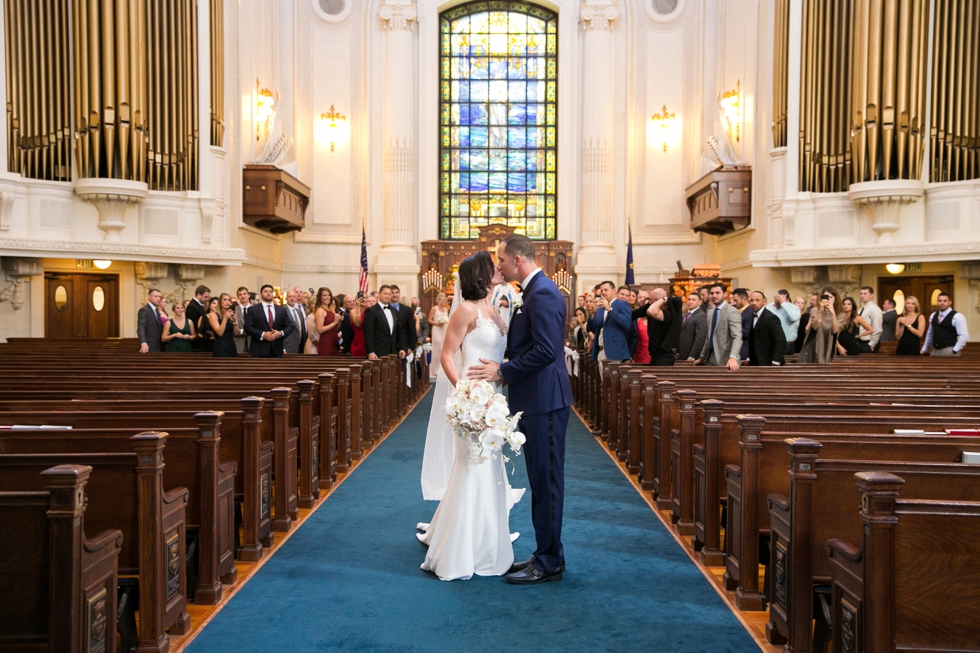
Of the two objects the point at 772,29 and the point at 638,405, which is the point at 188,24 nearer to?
the point at 772,29

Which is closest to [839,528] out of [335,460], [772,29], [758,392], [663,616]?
[663,616]

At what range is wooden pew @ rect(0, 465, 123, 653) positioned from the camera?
2.85m

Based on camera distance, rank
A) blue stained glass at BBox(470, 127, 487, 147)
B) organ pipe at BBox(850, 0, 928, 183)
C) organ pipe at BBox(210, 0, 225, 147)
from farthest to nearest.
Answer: blue stained glass at BBox(470, 127, 487, 147)
organ pipe at BBox(210, 0, 225, 147)
organ pipe at BBox(850, 0, 928, 183)

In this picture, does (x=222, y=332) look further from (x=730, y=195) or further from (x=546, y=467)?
(x=730, y=195)

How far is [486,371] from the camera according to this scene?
4.43 m

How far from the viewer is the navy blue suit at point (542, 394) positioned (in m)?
4.34

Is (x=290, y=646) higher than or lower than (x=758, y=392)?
lower

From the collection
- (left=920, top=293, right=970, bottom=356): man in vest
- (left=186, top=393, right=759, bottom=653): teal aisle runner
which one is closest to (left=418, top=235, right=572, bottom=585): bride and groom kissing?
(left=186, top=393, right=759, bottom=653): teal aisle runner

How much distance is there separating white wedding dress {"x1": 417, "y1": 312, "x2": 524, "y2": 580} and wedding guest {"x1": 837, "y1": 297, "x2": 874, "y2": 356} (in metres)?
7.09

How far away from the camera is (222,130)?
627 inches

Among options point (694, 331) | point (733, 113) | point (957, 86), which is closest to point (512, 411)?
point (694, 331)

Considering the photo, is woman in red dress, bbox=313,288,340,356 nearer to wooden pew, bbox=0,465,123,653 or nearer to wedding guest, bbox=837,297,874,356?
wedding guest, bbox=837,297,874,356

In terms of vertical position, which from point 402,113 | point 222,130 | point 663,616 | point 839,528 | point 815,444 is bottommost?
point 663,616

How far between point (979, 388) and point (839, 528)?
12.5 feet
